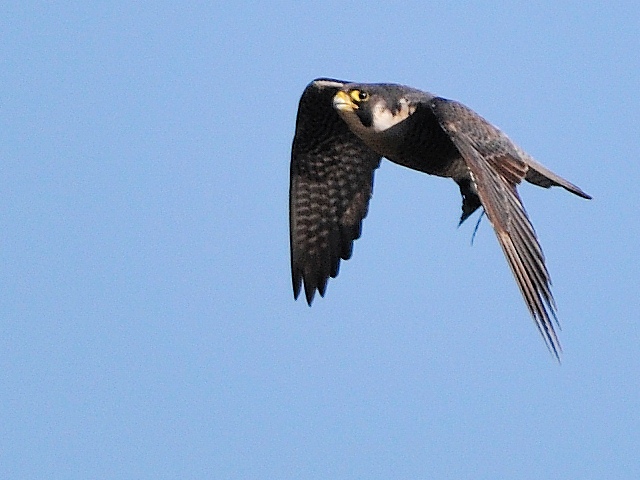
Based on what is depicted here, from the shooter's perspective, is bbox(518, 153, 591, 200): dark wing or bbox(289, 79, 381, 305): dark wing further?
bbox(289, 79, 381, 305): dark wing

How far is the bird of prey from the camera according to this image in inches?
338

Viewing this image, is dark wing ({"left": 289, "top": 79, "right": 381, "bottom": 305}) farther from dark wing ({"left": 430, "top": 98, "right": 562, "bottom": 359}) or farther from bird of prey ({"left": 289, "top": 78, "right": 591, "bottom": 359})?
dark wing ({"left": 430, "top": 98, "right": 562, "bottom": 359})

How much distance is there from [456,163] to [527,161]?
1.65 ft

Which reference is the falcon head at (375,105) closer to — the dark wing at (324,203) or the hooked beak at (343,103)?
the hooked beak at (343,103)

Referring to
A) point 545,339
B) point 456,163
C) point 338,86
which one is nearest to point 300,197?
point 338,86

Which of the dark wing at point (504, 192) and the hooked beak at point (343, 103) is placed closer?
Result: the dark wing at point (504, 192)

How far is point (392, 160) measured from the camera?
1054cm

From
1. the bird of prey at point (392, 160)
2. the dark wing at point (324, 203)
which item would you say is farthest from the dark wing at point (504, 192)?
the dark wing at point (324, 203)

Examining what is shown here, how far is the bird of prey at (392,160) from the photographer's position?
8.58 meters

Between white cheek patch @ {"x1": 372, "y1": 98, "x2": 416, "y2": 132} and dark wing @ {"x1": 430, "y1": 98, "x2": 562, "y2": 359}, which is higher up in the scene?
white cheek patch @ {"x1": 372, "y1": 98, "x2": 416, "y2": 132}

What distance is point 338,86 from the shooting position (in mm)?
10875

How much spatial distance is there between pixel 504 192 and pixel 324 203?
2.92 metres

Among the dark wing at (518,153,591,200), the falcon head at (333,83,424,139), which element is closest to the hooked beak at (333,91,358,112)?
the falcon head at (333,83,424,139)

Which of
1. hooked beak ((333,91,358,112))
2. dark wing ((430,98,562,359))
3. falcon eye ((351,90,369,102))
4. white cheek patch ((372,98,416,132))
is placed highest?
falcon eye ((351,90,369,102))
